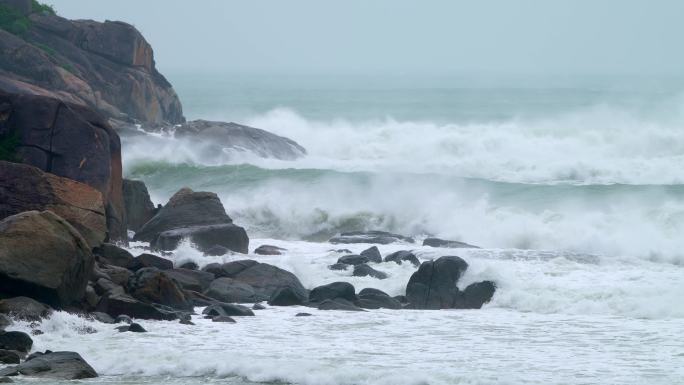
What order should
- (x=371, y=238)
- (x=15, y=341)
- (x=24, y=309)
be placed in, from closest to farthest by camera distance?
1. (x=15, y=341)
2. (x=24, y=309)
3. (x=371, y=238)

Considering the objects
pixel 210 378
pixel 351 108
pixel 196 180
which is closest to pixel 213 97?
pixel 351 108

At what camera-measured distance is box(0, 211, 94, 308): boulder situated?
48.9 ft

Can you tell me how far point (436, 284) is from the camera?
1797 centimetres

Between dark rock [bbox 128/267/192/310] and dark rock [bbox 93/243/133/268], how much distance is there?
4.76 feet

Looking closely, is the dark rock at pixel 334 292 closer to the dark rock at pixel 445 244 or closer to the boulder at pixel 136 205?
the dark rock at pixel 445 244

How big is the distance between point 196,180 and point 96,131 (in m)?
15.1

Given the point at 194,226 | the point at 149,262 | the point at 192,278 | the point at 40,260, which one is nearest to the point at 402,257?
the point at 194,226

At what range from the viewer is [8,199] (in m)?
17.7

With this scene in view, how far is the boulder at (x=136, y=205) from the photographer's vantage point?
2320cm

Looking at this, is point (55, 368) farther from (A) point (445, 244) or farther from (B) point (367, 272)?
(A) point (445, 244)

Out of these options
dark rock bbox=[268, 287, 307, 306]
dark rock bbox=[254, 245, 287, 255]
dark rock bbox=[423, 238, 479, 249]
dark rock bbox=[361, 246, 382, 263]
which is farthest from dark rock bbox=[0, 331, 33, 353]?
dark rock bbox=[423, 238, 479, 249]

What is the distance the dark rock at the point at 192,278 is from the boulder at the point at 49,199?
140 cm

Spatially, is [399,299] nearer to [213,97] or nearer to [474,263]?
[474,263]

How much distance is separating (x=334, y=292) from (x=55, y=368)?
584 cm
